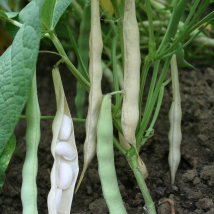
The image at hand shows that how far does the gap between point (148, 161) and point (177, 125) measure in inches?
7.0

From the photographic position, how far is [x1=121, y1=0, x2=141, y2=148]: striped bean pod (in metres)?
0.94

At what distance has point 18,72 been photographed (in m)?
0.89

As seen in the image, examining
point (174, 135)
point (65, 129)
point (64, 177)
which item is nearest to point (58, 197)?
point (64, 177)

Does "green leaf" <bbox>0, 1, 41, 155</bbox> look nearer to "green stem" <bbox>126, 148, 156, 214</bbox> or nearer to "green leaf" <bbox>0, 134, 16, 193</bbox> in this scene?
"green leaf" <bbox>0, 134, 16, 193</bbox>

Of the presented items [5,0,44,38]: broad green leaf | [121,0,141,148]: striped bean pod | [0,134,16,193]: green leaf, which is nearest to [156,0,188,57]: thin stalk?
[121,0,141,148]: striped bean pod

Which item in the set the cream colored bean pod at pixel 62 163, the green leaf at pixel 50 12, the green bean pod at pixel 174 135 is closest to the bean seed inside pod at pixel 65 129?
the cream colored bean pod at pixel 62 163

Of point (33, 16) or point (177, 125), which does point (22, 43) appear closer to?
point (33, 16)

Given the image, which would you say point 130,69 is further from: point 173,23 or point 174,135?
point 174,135

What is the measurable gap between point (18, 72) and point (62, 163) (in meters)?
0.25

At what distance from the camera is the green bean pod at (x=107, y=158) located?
0.93m

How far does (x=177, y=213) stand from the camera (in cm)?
106

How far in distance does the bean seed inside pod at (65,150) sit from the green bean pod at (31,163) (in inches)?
2.2

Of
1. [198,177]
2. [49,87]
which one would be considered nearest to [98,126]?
[198,177]

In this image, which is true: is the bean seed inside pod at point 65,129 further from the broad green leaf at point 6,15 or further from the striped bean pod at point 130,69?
the broad green leaf at point 6,15
